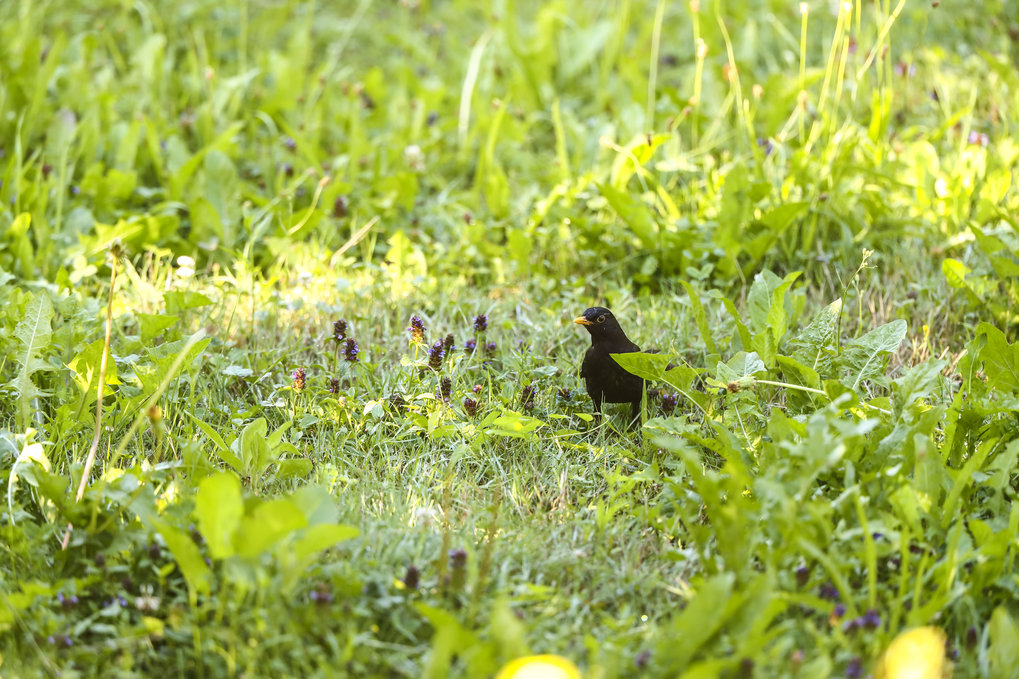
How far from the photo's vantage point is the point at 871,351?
296 cm

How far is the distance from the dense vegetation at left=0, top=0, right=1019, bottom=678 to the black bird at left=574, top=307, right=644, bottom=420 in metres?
0.10

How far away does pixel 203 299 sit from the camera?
11.0ft

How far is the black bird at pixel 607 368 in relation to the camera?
121 inches

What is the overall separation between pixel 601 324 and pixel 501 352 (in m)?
0.51

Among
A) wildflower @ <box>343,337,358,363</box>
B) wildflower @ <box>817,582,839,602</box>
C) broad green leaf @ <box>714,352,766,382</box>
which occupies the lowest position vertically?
wildflower @ <box>817,582,839,602</box>

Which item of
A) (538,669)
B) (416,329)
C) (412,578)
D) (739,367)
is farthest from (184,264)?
(538,669)

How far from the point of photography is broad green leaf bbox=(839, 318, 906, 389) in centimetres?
293

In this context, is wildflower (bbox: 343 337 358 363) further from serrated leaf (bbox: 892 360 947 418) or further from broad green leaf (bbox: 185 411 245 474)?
serrated leaf (bbox: 892 360 947 418)

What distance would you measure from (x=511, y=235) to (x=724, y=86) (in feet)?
6.55

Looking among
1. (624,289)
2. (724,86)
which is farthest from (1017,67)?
(624,289)

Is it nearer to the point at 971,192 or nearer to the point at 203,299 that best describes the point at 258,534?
the point at 203,299

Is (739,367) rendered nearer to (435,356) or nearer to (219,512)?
(435,356)

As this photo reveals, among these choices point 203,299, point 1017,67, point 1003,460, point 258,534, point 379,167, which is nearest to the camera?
point 258,534

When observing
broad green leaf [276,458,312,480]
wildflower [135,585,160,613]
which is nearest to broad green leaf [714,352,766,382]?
broad green leaf [276,458,312,480]
